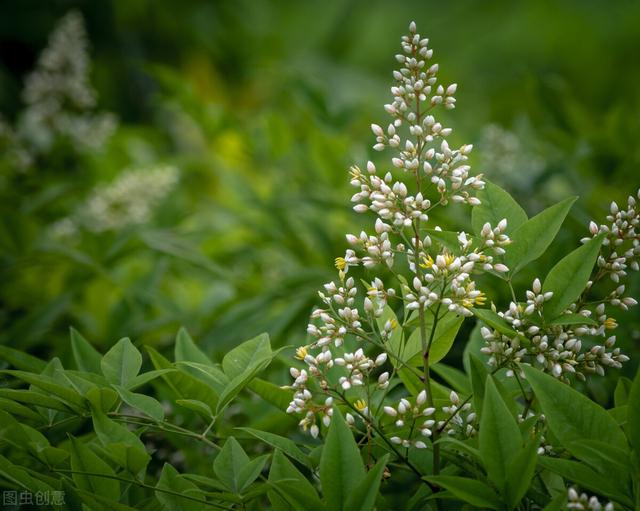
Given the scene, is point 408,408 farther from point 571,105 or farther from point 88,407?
point 571,105

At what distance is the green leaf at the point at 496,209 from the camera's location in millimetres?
998

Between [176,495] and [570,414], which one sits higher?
[570,414]

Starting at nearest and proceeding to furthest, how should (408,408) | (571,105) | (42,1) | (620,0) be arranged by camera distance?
(408,408) → (571,105) → (42,1) → (620,0)

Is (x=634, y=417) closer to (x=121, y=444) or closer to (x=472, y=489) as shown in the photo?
(x=472, y=489)

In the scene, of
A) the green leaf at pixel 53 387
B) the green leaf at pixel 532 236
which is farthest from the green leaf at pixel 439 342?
the green leaf at pixel 53 387

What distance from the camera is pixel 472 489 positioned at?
0.83 m

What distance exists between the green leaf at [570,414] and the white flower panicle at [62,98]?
82.4 inches

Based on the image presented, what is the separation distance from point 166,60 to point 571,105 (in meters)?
3.03

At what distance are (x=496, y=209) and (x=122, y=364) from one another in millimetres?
562

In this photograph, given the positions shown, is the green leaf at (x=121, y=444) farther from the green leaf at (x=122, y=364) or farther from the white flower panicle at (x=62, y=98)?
the white flower panicle at (x=62, y=98)

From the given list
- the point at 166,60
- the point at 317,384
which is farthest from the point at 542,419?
the point at 166,60

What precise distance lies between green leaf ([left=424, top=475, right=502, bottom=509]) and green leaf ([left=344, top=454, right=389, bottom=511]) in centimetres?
6

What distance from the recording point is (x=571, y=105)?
2557 millimetres

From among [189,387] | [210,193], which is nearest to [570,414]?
[189,387]
